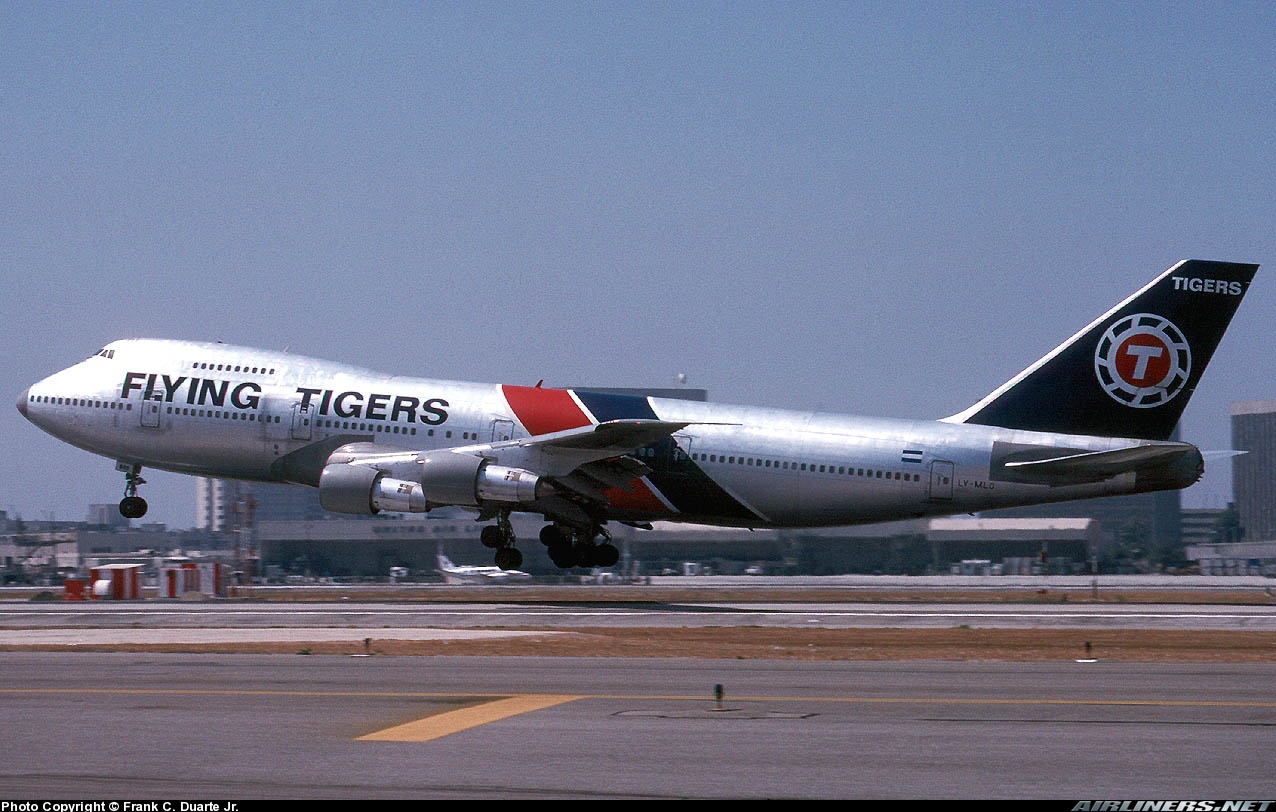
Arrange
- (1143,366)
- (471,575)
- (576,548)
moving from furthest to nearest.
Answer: (471,575) < (576,548) < (1143,366)

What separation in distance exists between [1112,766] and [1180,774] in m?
0.64

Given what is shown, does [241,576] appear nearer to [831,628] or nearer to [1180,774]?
[831,628]

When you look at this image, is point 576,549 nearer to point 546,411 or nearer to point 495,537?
point 495,537

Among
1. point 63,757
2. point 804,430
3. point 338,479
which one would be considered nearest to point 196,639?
point 338,479

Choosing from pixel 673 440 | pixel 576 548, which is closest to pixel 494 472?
pixel 576 548

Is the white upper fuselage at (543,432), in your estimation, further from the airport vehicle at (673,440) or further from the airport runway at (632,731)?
the airport runway at (632,731)

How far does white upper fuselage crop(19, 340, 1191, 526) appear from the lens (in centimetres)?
4353

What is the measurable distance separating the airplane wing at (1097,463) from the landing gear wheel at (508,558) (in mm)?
14411

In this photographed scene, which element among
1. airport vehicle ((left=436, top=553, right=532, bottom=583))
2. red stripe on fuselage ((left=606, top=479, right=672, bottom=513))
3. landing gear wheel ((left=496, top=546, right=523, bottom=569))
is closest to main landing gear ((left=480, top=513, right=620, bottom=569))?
landing gear wheel ((left=496, top=546, right=523, bottom=569))

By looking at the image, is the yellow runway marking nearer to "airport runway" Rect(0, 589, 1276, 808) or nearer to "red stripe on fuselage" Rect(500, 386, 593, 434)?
"airport runway" Rect(0, 589, 1276, 808)

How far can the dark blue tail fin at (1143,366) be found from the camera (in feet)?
143

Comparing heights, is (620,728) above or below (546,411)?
below

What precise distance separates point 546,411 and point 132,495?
14.7 metres

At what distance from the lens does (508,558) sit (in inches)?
1743
